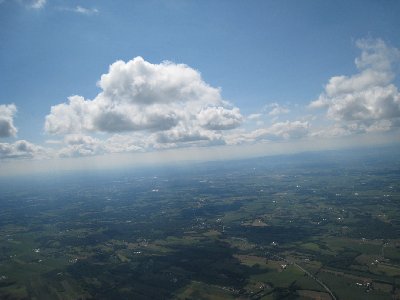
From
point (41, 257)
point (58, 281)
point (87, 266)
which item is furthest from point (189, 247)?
point (41, 257)

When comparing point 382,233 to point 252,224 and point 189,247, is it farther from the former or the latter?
point 189,247

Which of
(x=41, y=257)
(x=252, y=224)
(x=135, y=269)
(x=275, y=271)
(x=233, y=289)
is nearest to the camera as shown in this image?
(x=233, y=289)

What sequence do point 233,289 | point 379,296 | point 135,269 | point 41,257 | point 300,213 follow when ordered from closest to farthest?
1. point 379,296
2. point 233,289
3. point 135,269
4. point 41,257
5. point 300,213

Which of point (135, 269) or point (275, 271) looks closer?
point (275, 271)

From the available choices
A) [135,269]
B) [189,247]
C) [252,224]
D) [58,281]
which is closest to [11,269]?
[58,281]

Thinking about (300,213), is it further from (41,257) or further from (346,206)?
(41,257)

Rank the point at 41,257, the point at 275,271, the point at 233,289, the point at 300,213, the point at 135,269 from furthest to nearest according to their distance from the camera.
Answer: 1. the point at 300,213
2. the point at 41,257
3. the point at 135,269
4. the point at 275,271
5. the point at 233,289

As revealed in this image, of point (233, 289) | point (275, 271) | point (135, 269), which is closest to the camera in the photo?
point (233, 289)

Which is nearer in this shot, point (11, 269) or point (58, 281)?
point (58, 281)

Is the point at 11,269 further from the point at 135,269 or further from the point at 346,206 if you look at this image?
the point at 346,206
